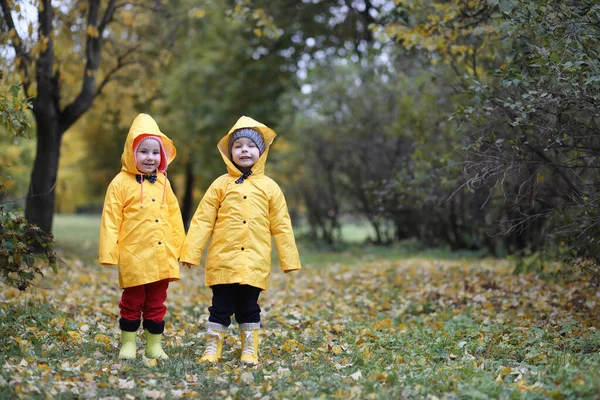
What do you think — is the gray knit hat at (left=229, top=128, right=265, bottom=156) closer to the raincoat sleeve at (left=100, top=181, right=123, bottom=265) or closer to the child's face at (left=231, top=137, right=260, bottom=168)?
the child's face at (left=231, top=137, right=260, bottom=168)

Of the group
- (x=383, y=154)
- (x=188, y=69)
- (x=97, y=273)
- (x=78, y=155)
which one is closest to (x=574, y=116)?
(x=97, y=273)

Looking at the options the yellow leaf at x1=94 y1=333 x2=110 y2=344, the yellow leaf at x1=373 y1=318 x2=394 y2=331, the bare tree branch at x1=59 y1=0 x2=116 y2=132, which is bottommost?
the yellow leaf at x1=373 y1=318 x2=394 y2=331

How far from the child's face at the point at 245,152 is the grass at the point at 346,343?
1.63 metres

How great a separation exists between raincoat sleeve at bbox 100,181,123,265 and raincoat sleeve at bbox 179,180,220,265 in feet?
1.73

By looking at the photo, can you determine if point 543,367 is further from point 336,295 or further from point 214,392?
point 336,295

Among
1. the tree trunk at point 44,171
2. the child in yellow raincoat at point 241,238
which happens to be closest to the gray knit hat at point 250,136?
the child in yellow raincoat at point 241,238

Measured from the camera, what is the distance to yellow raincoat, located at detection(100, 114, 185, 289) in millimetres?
4695

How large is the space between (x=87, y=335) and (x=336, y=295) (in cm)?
384

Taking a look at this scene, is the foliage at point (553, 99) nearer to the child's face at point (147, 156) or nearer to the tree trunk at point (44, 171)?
the child's face at point (147, 156)

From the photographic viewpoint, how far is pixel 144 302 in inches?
194

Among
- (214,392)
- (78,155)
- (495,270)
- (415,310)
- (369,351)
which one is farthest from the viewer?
(78,155)

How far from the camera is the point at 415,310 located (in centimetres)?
712

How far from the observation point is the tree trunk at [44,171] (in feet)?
31.4

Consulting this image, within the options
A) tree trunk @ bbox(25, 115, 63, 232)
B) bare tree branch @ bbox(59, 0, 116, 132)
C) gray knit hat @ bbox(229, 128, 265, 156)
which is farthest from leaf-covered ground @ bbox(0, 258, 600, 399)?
bare tree branch @ bbox(59, 0, 116, 132)
